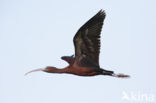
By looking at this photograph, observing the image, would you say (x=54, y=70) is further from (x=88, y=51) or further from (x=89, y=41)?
(x=89, y=41)

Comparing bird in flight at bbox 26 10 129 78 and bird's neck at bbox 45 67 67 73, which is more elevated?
bird in flight at bbox 26 10 129 78

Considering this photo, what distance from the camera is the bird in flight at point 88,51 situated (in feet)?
27.6

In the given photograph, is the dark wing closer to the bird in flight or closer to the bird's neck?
the bird in flight

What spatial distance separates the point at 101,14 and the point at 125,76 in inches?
81.1

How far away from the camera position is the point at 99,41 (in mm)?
8906

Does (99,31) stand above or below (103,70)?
above

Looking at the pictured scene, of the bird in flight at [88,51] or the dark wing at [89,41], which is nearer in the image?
the bird in flight at [88,51]

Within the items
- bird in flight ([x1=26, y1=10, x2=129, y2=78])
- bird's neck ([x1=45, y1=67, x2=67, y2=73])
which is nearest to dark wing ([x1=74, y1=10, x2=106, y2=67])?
bird in flight ([x1=26, y1=10, x2=129, y2=78])

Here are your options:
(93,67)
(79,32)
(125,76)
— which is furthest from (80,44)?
(125,76)

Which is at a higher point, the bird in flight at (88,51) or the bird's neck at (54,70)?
the bird in flight at (88,51)

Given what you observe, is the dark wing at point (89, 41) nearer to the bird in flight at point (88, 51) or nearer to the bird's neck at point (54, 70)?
the bird in flight at point (88, 51)

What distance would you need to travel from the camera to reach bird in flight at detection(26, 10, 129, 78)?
331 inches

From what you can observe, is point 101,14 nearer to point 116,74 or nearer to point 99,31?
point 99,31

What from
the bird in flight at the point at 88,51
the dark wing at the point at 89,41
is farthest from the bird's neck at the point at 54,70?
the dark wing at the point at 89,41
